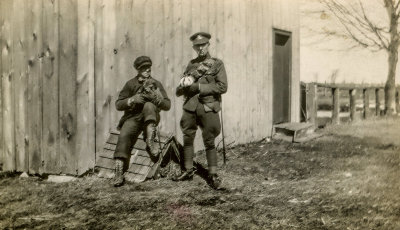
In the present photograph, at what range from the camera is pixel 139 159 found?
21.0ft

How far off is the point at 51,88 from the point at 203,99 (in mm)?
2359

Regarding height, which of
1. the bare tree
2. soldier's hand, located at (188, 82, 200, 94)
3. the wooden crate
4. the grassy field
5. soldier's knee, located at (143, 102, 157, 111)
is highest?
the bare tree

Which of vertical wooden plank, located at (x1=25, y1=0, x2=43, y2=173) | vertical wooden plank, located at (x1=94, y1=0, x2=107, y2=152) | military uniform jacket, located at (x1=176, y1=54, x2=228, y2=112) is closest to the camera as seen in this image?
military uniform jacket, located at (x1=176, y1=54, x2=228, y2=112)

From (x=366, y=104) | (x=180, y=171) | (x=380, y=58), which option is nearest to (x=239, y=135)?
(x=180, y=171)

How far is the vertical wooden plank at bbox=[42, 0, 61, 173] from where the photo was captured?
650 centimetres

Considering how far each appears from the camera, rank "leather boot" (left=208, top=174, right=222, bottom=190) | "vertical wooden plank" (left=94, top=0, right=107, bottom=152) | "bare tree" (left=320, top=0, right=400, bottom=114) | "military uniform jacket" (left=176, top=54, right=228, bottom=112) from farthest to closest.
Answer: "bare tree" (left=320, top=0, right=400, bottom=114) → "vertical wooden plank" (left=94, top=0, right=107, bottom=152) → "military uniform jacket" (left=176, top=54, right=228, bottom=112) → "leather boot" (left=208, top=174, right=222, bottom=190)

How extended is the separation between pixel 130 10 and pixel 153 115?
1.83 metres

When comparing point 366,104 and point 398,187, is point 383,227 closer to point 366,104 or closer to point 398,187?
point 398,187

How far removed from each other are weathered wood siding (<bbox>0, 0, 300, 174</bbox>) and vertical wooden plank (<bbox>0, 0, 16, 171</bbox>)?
2cm

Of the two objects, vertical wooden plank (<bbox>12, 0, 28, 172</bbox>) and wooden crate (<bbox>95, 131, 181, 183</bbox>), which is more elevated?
vertical wooden plank (<bbox>12, 0, 28, 172</bbox>)

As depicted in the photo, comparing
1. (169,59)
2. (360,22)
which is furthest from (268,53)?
(360,22)

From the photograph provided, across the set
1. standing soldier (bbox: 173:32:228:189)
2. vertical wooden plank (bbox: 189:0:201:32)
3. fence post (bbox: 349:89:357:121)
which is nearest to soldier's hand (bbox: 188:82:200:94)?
standing soldier (bbox: 173:32:228:189)

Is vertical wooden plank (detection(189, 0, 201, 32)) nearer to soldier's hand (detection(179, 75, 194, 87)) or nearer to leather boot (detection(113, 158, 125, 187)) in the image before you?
soldier's hand (detection(179, 75, 194, 87))

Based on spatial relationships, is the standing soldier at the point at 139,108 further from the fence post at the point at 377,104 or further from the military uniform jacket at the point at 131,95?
the fence post at the point at 377,104
